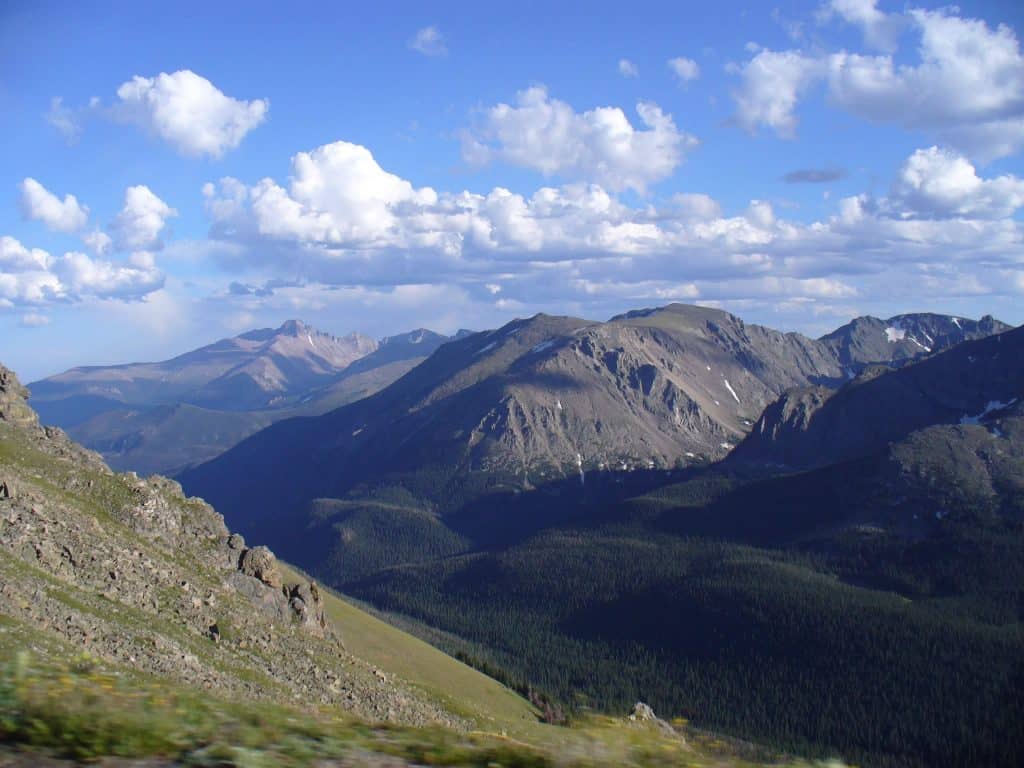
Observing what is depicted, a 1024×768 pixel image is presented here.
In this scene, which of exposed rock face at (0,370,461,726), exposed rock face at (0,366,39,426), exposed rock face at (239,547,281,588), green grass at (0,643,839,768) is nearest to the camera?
green grass at (0,643,839,768)

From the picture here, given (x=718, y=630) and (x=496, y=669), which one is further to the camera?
(x=718, y=630)

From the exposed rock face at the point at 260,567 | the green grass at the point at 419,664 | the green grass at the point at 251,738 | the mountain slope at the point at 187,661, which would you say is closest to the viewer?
the green grass at the point at 251,738

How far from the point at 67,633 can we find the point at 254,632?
24.8m

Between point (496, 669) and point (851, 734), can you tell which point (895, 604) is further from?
point (496, 669)

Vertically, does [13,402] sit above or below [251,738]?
above

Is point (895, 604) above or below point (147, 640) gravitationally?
below

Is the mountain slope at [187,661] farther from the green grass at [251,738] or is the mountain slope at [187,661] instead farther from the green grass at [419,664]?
the green grass at [419,664]

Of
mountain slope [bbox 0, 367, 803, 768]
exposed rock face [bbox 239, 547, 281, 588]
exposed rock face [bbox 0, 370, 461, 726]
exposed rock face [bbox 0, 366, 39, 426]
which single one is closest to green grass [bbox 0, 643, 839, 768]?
mountain slope [bbox 0, 367, 803, 768]

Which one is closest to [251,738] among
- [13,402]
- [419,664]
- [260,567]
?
[260,567]

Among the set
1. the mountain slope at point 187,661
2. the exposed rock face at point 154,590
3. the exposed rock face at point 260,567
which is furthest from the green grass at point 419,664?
the exposed rock face at point 154,590

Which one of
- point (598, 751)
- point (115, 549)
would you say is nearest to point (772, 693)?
point (115, 549)

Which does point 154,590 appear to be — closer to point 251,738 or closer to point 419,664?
point 419,664

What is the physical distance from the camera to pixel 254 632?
236 feet

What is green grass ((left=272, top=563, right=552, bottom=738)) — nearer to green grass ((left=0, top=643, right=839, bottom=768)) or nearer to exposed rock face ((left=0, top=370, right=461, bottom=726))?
exposed rock face ((left=0, top=370, right=461, bottom=726))
